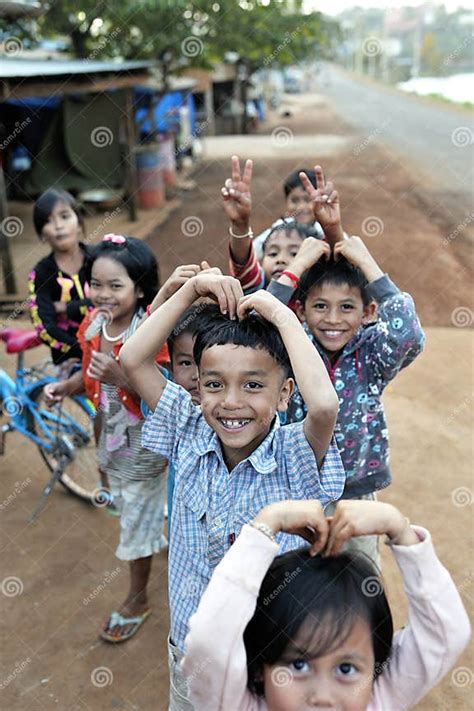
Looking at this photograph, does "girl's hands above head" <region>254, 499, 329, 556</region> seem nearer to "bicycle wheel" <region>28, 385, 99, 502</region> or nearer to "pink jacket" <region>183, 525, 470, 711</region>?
"pink jacket" <region>183, 525, 470, 711</region>

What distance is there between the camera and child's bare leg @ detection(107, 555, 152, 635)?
8.73 feet

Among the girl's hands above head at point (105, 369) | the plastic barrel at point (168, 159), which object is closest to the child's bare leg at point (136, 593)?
the girl's hands above head at point (105, 369)

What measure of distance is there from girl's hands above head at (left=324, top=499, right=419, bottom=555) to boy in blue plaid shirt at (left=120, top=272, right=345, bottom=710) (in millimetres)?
405

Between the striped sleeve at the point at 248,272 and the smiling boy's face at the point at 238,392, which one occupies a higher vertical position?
the smiling boy's face at the point at 238,392

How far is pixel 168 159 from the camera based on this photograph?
13258 mm

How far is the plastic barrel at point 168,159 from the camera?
42.4 ft

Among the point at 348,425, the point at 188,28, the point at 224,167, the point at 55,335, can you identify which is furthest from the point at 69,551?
the point at 224,167

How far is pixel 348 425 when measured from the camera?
2.04 metres

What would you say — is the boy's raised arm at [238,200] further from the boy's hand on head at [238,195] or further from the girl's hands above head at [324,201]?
the girl's hands above head at [324,201]

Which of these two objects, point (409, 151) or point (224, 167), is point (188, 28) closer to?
point (224, 167)

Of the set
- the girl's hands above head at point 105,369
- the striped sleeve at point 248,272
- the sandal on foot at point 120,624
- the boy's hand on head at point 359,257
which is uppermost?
the boy's hand on head at point 359,257

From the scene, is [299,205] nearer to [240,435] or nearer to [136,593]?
[136,593]

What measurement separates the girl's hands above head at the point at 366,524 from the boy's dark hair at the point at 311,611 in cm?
12

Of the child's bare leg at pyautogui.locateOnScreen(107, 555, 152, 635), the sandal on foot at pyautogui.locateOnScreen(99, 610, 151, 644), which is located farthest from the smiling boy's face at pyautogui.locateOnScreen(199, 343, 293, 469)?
the sandal on foot at pyautogui.locateOnScreen(99, 610, 151, 644)
